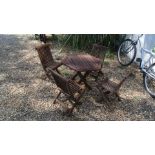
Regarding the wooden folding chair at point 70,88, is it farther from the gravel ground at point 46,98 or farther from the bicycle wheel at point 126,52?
the bicycle wheel at point 126,52

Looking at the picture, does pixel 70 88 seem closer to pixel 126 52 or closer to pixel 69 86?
pixel 69 86

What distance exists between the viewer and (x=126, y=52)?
27.9 feet

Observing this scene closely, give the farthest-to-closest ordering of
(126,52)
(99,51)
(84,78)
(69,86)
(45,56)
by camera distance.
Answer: (126,52)
(99,51)
(45,56)
(84,78)
(69,86)

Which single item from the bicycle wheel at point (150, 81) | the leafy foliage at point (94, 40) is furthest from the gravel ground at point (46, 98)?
the leafy foliage at point (94, 40)

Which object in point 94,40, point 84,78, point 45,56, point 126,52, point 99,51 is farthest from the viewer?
point 94,40

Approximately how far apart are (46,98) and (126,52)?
350 cm

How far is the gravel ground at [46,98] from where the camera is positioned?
5395mm

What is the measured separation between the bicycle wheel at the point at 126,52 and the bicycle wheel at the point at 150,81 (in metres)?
1.17

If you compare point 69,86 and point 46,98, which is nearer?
point 69,86

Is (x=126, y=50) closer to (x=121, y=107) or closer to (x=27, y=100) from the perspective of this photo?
(x=121, y=107)

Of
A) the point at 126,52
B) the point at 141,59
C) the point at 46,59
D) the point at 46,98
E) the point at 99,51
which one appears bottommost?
the point at 46,98

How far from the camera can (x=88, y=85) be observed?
6340 mm

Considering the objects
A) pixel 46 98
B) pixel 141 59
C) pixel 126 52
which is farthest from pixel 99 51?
pixel 126 52

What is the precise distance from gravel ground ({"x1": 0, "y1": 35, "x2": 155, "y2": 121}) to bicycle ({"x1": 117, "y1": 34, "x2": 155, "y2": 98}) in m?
0.18
